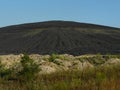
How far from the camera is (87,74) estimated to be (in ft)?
43.4

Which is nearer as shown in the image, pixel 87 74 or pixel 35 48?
pixel 87 74

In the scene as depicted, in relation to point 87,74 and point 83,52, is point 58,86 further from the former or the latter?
point 83,52

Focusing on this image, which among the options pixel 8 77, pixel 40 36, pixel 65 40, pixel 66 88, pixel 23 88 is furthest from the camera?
pixel 40 36

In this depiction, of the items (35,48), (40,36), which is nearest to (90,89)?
(35,48)

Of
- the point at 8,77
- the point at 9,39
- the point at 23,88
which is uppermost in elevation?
the point at 23,88

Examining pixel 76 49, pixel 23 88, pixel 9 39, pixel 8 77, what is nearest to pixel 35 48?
pixel 76 49

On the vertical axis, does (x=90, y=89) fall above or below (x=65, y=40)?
above

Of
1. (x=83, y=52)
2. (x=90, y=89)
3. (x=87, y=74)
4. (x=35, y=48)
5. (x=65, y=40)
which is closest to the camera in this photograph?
(x=90, y=89)

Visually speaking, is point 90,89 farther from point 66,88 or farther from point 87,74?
point 87,74

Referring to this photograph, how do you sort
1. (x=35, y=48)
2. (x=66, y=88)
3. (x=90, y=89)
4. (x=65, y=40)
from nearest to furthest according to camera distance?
1. (x=90, y=89)
2. (x=66, y=88)
3. (x=35, y=48)
4. (x=65, y=40)

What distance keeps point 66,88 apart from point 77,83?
63 centimetres

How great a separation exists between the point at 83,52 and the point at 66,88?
3233 centimetres

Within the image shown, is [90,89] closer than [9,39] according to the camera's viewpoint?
Yes

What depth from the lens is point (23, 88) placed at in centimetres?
1024
